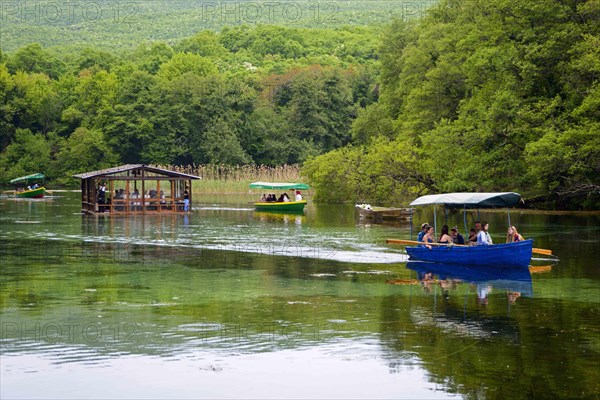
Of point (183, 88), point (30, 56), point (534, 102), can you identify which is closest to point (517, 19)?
point (534, 102)

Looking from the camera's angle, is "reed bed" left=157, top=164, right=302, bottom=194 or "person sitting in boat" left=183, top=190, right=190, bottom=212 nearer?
"person sitting in boat" left=183, top=190, right=190, bottom=212

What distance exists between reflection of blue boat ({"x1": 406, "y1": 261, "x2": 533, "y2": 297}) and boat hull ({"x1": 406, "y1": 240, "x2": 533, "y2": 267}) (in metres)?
0.22

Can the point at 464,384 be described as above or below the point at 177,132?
below

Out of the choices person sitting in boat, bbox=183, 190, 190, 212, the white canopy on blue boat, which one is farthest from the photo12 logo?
person sitting in boat, bbox=183, 190, 190, 212

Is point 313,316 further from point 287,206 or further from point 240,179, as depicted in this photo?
point 240,179

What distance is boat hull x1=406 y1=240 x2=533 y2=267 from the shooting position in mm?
32719

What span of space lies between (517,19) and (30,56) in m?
104

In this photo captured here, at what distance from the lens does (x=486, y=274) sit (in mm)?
32281

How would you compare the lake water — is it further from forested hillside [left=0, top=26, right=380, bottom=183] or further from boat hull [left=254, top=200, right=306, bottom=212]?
forested hillside [left=0, top=26, right=380, bottom=183]

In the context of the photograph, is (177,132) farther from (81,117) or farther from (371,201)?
(371,201)

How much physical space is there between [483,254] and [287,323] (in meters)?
12.2

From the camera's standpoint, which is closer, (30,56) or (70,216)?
(70,216)

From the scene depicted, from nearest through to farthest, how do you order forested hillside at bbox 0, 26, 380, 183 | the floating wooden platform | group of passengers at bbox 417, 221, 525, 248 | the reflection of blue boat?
the reflection of blue boat < group of passengers at bbox 417, 221, 525, 248 < the floating wooden platform < forested hillside at bbox 0, 26, 380, 183

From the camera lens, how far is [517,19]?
57656mm
